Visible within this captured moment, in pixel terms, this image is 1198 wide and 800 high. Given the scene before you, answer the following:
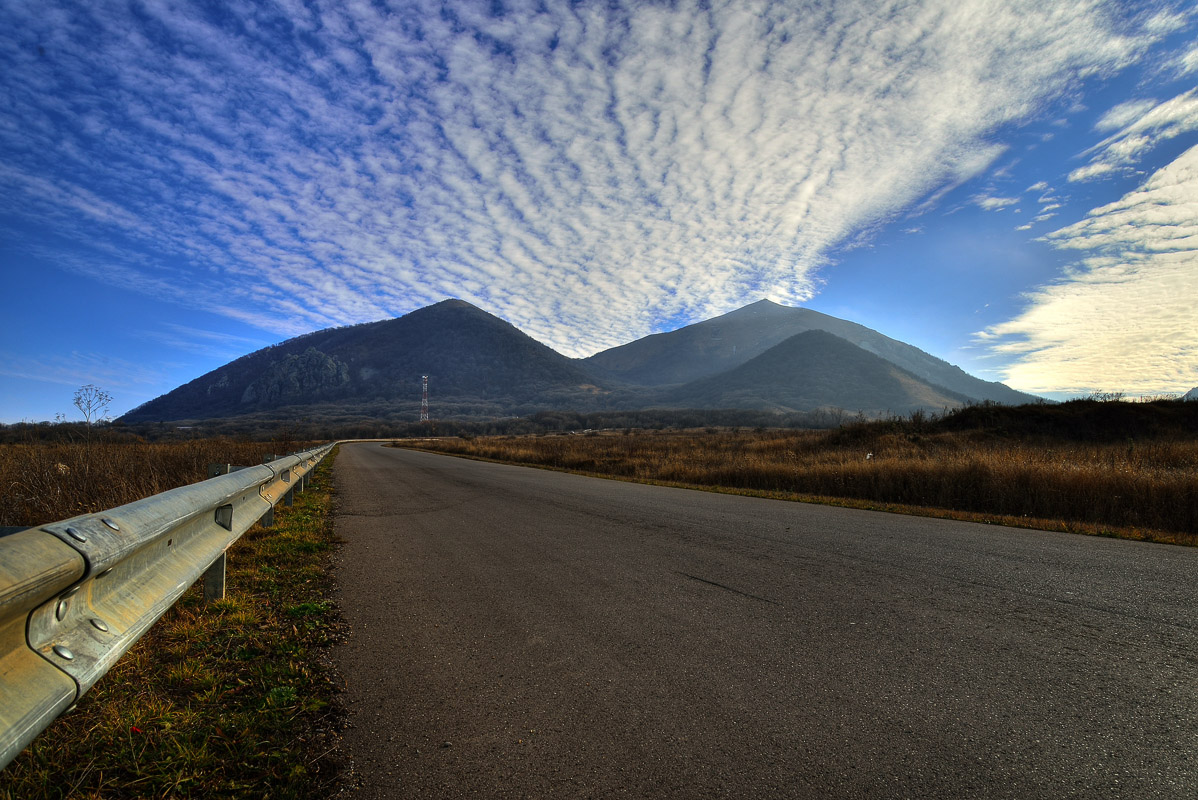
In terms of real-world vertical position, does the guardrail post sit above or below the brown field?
below

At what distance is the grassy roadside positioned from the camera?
6.18ft

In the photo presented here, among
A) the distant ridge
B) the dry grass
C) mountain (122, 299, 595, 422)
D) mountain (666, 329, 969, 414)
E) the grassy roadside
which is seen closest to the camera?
the grassy roadside

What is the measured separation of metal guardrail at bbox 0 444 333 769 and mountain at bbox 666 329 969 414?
461 ft

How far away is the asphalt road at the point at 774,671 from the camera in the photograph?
197 centimetres

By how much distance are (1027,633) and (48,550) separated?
15.5 ft

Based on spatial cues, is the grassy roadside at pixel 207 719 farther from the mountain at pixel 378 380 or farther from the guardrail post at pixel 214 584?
the mountain at pixel 378 380

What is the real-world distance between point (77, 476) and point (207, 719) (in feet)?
23.0

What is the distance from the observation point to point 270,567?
4.94 meters

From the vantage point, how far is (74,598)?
173 centimetres

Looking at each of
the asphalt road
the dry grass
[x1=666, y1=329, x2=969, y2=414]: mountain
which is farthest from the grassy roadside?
[x1=666, y1=329, x2=969, y2=414]: mountain

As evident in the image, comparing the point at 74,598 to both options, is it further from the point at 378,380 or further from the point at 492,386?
the point at 378,380

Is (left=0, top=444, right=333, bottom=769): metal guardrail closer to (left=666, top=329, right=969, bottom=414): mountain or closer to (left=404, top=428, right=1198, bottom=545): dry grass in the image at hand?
(left=404, top=428, right=1198, bottom=545): dry grass

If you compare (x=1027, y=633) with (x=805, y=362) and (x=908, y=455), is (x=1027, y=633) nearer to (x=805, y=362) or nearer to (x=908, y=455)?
(x=908, y=455)

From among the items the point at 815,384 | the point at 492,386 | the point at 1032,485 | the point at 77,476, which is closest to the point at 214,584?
the point at 77,476
